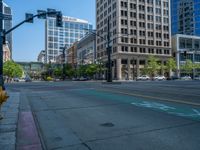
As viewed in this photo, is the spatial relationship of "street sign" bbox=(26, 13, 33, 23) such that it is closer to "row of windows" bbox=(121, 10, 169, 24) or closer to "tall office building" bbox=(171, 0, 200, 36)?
"row of windows" bbox=(121, 10, 169, 24)

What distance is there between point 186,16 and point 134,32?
52.1 metres

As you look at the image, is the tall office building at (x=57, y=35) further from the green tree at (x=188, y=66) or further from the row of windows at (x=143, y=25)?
the green tree at (x=188, y=66)

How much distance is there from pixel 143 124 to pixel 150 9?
92.2 meters

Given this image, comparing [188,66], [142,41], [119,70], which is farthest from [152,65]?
[188,66]

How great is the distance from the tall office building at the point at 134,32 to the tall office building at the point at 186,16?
3028 centimetres

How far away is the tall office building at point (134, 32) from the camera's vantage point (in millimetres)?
85000

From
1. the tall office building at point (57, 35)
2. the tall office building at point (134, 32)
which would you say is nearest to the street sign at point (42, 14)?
the tall office building at point (134, 32)

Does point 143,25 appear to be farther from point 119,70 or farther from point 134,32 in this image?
point 119,70

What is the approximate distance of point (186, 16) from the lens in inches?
4934

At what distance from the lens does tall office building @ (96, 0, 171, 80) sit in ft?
279

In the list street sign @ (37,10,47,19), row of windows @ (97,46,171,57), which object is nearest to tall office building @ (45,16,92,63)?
row of windows @ (97,46,171,57)

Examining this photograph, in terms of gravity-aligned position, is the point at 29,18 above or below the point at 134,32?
below

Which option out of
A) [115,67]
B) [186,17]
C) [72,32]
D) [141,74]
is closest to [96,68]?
[115,67]

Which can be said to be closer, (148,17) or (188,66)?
(148,17)
